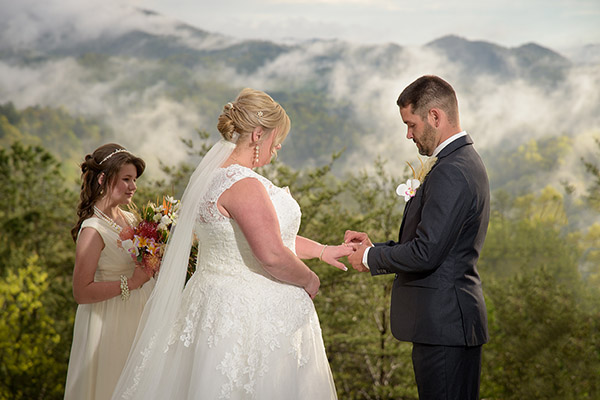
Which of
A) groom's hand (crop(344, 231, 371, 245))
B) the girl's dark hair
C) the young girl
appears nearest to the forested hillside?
the young girl

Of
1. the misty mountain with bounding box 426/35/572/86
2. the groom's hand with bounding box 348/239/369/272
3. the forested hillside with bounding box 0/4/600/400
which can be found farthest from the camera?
the misty mountain with bounding box 426/35/572/86

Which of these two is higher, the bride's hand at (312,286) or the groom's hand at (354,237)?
the groom's hand at (354,237)

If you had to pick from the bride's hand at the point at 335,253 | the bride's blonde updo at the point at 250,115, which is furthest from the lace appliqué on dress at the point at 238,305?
the bride's hand at the point at 335,253

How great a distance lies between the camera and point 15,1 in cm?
1038

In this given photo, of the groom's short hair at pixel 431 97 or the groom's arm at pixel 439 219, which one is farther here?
the groom's short hair at pixel 431 97

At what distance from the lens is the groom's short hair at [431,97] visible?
2676 mm

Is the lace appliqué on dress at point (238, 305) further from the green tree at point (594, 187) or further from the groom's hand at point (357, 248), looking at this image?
the green tree at point (594, 187)

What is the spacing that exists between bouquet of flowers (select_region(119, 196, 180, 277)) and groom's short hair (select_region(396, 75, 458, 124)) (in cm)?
144

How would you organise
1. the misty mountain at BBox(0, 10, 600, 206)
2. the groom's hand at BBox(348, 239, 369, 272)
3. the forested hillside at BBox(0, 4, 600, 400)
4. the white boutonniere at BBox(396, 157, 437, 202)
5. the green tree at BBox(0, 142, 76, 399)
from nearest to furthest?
the white boutonniere at BBox(396, 157, 437, 202), the groom's hand at BBox(348, 239, 369, 272), the forested hillside at BBox(0, 4, 600, 400), the green tree at BBox(0, 142, 76, 399), the misty mountain at BBox(0, 10, 600, 206)

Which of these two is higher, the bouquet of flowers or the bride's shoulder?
the bride's shoulder

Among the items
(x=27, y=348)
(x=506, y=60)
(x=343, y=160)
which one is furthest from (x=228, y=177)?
(x=506, y=60)

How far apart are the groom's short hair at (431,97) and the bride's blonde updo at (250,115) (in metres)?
0.58

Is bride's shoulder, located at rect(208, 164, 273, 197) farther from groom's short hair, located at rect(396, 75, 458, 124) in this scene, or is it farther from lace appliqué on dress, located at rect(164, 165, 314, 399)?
groom's short hair, located at rect(396, 75, 458, 124)

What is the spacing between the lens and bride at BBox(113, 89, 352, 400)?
260cm
